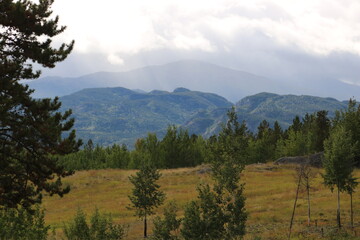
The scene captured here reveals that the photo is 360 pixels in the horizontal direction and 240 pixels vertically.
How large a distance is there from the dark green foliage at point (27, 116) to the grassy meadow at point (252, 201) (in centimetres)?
570

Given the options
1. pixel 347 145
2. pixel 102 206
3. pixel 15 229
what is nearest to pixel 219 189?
pixel 15 229

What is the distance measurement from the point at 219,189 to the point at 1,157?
46.2 feet

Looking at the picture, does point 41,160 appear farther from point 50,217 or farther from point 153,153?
point 153,153

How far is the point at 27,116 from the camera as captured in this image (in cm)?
1858

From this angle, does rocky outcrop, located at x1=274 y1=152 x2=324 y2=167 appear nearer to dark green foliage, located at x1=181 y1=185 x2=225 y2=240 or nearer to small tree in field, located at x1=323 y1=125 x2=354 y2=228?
small tree in field, located at x1=323 y1=125 x2=354 y2=228

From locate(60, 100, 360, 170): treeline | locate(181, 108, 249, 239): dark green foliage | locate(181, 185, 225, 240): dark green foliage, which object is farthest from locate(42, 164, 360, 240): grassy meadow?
locate(60, 100, 360, 170): treeline

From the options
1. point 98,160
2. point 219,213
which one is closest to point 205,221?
point 219,213

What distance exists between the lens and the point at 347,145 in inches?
1447

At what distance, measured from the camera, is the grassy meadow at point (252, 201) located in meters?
38.3

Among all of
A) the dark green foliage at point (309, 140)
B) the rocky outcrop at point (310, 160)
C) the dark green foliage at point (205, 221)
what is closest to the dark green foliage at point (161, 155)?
the rocky outcrop at point (310, 160)

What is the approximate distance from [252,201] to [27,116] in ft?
140

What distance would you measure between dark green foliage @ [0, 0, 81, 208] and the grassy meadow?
18.7ft

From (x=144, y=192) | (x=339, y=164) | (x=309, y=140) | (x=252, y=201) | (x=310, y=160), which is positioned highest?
(x=309, y=140)

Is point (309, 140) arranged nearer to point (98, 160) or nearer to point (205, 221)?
point (98, 160)
